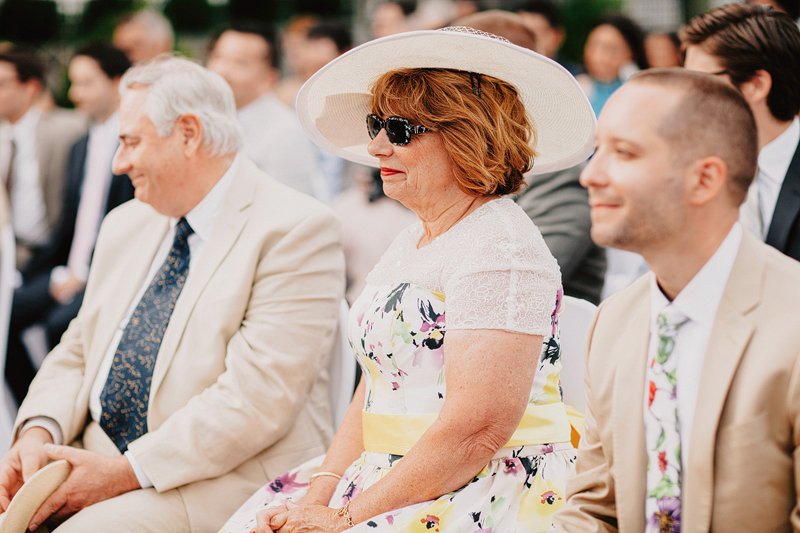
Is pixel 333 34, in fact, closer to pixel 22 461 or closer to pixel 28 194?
pixel 28 194

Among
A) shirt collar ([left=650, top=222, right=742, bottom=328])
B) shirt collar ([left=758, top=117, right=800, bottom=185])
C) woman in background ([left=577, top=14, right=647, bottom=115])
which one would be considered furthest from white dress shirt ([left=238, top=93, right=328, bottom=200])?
shirt collar ([left=650, top=222, right=742, bottom=328])

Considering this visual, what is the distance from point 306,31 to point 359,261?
338 cm

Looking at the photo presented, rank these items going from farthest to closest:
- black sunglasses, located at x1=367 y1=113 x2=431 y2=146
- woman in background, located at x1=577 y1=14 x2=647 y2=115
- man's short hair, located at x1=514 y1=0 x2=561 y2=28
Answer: man's short hair, located at x1=514 y1=0 x2=561 y2=28 < woman in background, located at x1=577 y1=14 x2=647 y2=115 < black sunglasses, located at x1=367 y1=113 x2=431 y2=146

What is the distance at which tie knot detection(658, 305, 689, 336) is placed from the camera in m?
1.98

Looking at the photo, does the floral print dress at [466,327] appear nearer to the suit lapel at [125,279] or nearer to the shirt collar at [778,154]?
the suit lapel at [125,279]

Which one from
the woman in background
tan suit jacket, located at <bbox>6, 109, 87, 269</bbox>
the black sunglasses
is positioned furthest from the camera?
the woman in background

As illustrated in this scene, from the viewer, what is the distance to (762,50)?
344 cm

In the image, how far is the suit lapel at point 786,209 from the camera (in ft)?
11.0

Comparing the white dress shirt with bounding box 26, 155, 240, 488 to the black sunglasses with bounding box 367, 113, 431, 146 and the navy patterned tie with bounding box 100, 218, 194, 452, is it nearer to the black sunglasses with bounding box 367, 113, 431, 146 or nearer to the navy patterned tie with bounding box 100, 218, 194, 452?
the navy patterned tie with bounding box 100, 218, 194, 452

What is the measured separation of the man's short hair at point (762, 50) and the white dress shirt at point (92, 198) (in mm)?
3963

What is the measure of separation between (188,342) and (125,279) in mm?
508

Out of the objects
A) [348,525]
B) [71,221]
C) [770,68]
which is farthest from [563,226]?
[71,221]

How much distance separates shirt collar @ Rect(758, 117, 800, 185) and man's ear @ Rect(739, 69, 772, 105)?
0.15 metres

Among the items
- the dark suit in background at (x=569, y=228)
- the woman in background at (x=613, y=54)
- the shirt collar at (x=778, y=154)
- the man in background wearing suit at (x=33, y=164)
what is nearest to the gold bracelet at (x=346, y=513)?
the dark suit in background at (x=569, y=228)
